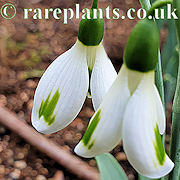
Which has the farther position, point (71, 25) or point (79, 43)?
point (71, 25)

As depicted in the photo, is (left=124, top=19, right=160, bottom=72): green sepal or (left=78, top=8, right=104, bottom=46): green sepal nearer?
(left=124, top=19, right=160, bottom=72): green sepal

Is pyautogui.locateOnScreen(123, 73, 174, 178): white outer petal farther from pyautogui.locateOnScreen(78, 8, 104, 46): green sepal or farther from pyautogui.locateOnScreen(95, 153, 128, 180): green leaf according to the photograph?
pyautogui.locateOnScreen(95, 153, 128, 180): green leaf

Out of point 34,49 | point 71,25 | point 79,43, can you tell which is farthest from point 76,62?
point 71,25

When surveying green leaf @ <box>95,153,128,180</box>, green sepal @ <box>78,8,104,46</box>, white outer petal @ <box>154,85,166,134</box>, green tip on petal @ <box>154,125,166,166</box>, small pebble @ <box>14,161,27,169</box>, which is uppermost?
green sepal @ <box>78,8,104,46</box>

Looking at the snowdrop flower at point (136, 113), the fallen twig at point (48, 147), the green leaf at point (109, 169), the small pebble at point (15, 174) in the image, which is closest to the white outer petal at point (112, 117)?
the snowdrop flower at point (136, 113)

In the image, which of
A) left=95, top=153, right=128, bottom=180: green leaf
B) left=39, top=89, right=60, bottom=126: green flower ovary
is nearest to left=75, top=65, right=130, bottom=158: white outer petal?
left=39, top=89, right=60, bottom=126: green flower ovary

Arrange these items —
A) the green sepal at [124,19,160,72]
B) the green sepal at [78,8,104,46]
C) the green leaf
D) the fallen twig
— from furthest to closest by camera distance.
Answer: the fallen twig
the green leaf
the green sepal at [78,8,104,46]
the green sepal at [124,19,160,72]

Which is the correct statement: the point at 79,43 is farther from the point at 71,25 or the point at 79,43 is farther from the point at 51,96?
the point at 71,25
